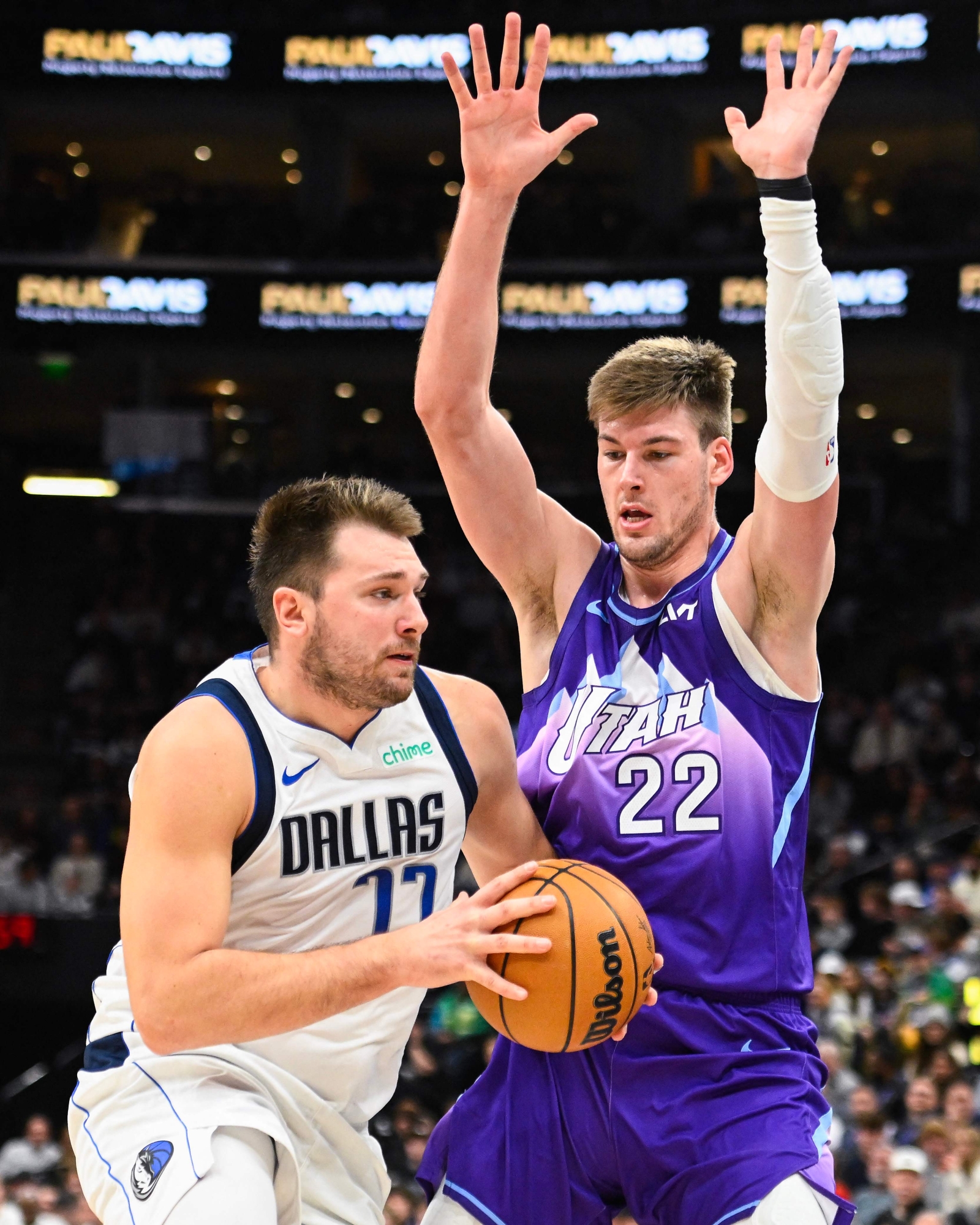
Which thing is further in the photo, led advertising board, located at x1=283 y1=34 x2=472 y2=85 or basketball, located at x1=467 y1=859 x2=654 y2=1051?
led advertising board, located at x1=283 y1=34 x2=472 y2=85

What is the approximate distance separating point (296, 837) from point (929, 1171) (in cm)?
653

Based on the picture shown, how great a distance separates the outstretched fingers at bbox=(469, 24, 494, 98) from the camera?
3688 mm

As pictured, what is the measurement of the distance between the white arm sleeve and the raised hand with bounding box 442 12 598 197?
58 centimetres

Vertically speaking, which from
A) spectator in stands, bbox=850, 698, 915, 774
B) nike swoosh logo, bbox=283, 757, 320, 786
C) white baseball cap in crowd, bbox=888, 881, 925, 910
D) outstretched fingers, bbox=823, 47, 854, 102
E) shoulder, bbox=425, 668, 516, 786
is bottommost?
white baseball cap in crowd, bbox=888, 881, 925, 910

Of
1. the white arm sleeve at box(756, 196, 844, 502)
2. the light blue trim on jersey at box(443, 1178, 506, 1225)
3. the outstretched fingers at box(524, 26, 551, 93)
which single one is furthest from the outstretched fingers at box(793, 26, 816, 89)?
the light blue trim on jersey at box(443, 1178, 506, 1225)

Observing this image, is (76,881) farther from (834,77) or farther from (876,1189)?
(834,77)

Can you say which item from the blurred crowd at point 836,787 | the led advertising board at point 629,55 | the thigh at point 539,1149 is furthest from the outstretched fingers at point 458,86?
the led advertising board at point 629,55

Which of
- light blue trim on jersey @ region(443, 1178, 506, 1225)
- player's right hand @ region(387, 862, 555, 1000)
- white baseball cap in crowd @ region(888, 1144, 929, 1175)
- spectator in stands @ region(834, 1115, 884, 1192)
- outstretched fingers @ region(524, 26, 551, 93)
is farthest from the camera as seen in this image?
spectator in stands @ region(834, 1115, 884, 1192)

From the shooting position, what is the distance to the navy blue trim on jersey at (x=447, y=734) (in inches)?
144

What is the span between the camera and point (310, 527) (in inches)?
143

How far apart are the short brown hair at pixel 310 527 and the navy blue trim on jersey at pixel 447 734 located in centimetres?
35

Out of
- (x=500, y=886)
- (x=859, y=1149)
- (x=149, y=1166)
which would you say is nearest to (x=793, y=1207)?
(x=500, y=886)

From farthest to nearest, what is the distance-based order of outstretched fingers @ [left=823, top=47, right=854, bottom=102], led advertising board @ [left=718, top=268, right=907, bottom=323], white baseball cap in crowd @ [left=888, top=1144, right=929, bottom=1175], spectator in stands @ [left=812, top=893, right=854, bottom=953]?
led advertising board @ [left=718, top=268, right=907, bottom=323]
spectator in stands @ [left=812, top=893, right=854, bottom=953]
white baseball cap in crowd @ [left=888, top=1144, right=929, bottom=1175]
outstretched fingers @ [left=823, top=47, right=854, bottom=102]

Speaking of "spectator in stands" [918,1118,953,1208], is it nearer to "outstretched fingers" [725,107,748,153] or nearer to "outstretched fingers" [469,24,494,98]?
"outstretched fingers" [725,107,748,153]
